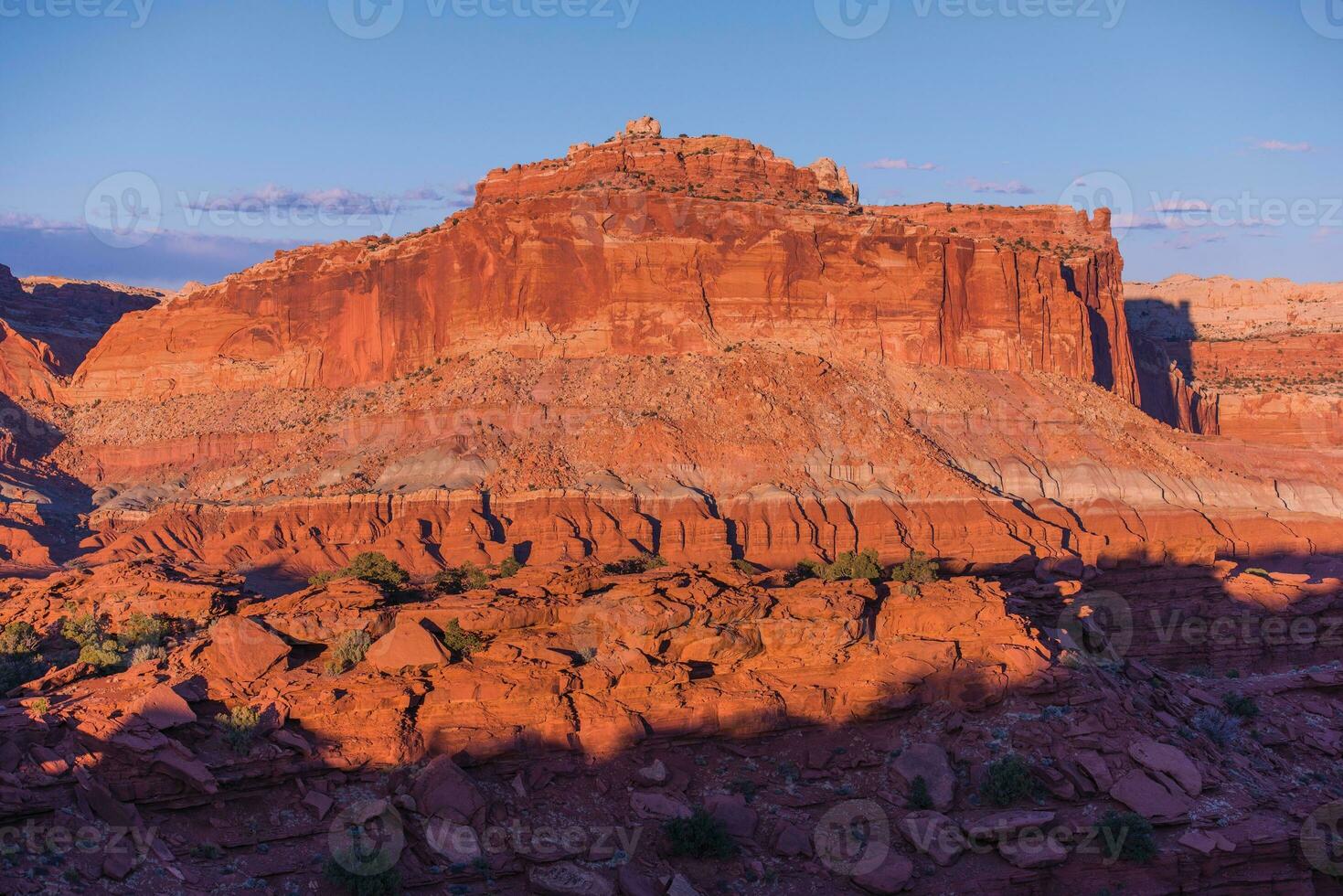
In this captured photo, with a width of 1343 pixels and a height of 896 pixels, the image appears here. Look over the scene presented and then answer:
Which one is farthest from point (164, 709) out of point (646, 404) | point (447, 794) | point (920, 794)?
point (646, 404)

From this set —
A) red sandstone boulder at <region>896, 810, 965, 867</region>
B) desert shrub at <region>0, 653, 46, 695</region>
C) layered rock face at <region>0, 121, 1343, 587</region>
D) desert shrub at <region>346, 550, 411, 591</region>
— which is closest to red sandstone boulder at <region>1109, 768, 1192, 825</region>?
red sandstone boulder at <region>896, 810, 965, 867</region>

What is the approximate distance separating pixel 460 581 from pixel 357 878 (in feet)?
67.5

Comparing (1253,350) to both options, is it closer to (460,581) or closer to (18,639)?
(460,581)

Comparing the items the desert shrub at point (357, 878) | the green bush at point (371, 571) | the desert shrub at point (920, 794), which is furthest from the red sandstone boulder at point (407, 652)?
the green bush at point (371, 571)

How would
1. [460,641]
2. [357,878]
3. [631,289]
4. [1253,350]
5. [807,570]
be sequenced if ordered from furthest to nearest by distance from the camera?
1. [1253,350]
2. [631,289]
3. [807,570]
4. [460,641]
5. [357,878]

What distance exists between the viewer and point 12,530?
63812 mm

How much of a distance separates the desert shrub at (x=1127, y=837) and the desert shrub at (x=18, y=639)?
2304cm

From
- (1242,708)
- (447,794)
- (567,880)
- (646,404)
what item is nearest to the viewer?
(567,880)

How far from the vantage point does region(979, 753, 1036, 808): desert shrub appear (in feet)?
88.2

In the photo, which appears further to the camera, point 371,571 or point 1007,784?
point 371,571

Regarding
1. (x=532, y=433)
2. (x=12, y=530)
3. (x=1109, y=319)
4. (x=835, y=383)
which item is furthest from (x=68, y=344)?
(x=1109, y=319)

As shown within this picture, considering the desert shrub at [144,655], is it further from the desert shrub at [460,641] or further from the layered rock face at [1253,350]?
the layered rock face at [1253,350]

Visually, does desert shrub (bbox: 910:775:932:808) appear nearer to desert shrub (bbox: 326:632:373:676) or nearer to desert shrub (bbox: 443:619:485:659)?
desert shrub (bbox: 443:619:485:659)

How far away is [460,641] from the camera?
28812mm
